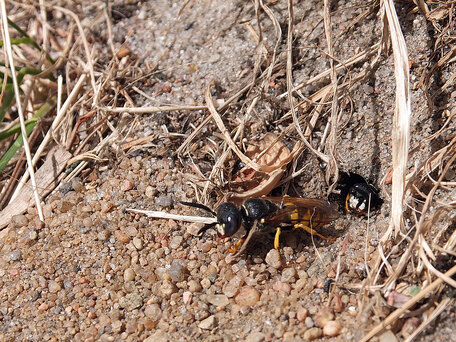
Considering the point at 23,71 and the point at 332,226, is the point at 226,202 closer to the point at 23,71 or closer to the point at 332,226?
the point at 332,226

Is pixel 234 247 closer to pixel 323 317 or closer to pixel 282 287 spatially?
pixel 282 287

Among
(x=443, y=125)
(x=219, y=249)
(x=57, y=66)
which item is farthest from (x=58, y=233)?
(x=443, y=125)

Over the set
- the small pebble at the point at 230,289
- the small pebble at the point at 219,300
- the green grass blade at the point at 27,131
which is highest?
the green grass blade at the point at 27,131

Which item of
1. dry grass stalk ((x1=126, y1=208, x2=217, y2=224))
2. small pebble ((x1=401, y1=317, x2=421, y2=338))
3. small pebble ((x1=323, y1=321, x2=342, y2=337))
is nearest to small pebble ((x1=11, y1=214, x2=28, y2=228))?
dry grass stalk ((x1=126, y1=208, x2=217, y2=224))

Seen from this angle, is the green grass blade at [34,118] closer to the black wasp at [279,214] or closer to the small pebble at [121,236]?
the small pebble at [121,236]

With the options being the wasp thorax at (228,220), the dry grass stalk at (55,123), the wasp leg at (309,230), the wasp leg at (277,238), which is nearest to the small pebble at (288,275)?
the wasp leg at (277,238)

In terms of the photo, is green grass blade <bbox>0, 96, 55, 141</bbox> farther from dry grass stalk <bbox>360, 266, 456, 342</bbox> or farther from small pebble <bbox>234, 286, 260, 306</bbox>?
dry grass stalk <bbox>360, 266, 456, 342</bbox>
